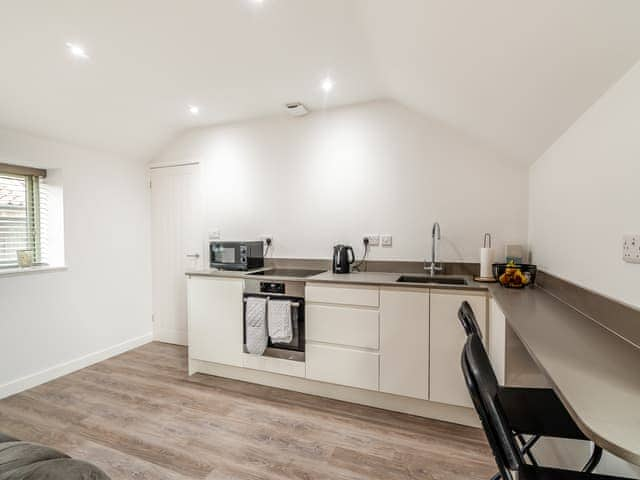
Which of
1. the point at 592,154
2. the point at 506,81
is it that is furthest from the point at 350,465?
the point at 506,81

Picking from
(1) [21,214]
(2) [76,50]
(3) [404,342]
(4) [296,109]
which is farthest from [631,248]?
(1) [21,214]

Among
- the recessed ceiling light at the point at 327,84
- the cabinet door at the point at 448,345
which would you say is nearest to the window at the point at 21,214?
the recessed ceiling light at the point at 327,84

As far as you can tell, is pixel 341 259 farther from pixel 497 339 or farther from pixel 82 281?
pixel 82 281

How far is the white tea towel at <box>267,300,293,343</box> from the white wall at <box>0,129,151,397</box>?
6.62ft

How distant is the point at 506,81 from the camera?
155 cm

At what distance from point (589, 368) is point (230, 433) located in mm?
1973

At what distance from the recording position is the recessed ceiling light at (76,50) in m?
2.07

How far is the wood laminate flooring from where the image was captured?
67.6 inches

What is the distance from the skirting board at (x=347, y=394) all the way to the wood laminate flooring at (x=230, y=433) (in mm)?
54

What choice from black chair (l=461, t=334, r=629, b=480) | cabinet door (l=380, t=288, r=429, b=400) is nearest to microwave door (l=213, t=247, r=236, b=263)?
cabinet door (l=380, t=288, r=429, b=400)

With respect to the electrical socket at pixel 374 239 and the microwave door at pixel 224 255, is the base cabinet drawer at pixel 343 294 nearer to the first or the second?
the electrical socket at pixel 374 239

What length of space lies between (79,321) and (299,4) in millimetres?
3342

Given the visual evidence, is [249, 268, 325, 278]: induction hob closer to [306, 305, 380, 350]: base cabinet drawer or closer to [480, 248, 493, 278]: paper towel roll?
[306, 305, 380, 350]: base cabinet drawer

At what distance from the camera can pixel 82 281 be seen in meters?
3.13
